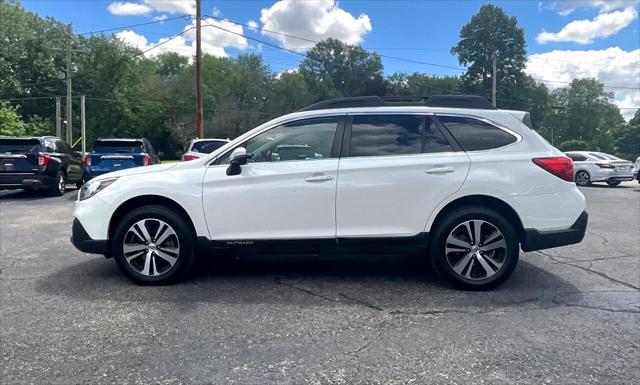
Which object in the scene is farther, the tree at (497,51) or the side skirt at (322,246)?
the tree at (497,51)

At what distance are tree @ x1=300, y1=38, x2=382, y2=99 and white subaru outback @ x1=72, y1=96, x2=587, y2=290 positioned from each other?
77250 millimetres

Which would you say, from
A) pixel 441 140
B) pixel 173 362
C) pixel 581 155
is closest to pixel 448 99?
pixel 441 140

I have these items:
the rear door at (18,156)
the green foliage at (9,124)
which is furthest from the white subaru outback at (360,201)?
the green foliage at (9,124)

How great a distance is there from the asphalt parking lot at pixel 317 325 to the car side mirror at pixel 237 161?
1.15 metres

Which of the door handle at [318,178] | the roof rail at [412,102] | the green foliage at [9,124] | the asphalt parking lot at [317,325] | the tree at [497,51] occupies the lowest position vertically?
the asphalt parking lot at [317,325]

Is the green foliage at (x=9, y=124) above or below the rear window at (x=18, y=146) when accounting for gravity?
above

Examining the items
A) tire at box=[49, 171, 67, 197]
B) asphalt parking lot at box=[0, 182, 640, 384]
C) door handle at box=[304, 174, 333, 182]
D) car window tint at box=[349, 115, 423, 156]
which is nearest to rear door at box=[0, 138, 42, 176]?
tire at box=[49, 171, 67, 197]

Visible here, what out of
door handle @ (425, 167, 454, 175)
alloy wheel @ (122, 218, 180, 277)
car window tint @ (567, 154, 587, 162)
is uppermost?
car window tint @ (567, 154, 587, 162)

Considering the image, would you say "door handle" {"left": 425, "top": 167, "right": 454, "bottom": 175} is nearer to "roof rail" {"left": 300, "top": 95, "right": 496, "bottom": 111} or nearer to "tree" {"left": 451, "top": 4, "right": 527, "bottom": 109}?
"roof rail" {"left": 300, "top": 95, "right": 496, "bottom": 111}

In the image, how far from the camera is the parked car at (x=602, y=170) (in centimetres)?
1948

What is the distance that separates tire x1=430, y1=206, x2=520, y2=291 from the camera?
14.8ft

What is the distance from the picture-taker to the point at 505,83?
68.3m

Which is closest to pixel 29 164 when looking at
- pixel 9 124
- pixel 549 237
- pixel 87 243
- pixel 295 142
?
pixel 87 243

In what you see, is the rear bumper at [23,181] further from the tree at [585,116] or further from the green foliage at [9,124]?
the tree at [585,116]
